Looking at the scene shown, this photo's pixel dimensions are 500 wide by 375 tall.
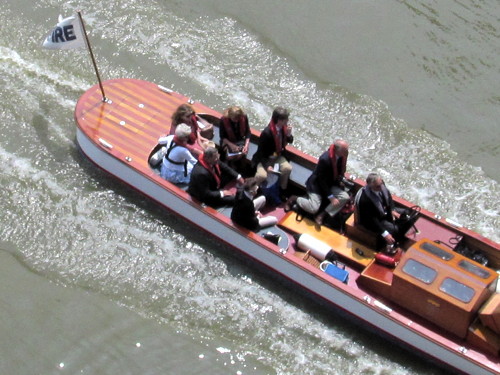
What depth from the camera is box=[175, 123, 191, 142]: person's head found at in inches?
358

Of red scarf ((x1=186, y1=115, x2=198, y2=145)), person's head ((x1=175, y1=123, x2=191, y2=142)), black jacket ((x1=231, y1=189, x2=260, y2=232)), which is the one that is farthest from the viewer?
red scarf ((x1=186, y1=115, x2=198, y2=145))

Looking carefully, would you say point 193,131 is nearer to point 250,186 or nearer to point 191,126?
point 191,126

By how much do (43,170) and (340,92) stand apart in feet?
17.2

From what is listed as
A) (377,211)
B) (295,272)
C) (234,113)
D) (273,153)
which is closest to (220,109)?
(234,113)

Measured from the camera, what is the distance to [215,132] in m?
10.2

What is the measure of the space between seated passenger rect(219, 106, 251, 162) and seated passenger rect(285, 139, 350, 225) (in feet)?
3.63

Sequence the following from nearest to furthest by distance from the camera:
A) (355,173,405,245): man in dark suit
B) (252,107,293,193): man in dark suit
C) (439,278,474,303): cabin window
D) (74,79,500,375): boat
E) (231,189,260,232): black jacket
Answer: (439,278,474,303): cabin window, (74,79,500,375): boat, (355,173,405,245): man in dark suit, (231,189,260,232): black jacket, (252,107,293,193): man in dark suit

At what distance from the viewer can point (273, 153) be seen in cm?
943

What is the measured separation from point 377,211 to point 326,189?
0.83 meters

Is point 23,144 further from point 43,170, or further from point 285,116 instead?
point 285,116

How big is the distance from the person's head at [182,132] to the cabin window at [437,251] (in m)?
3.40

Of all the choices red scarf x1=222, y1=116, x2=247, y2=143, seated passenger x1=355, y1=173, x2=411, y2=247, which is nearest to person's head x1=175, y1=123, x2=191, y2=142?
red scarf x1=222, y1=116, x2=247, y2=143

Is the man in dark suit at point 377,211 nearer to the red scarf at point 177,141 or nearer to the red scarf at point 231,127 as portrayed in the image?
the red scarf at point 231,127

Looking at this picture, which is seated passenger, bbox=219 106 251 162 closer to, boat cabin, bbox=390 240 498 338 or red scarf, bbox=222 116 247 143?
red scarf, bbox=222 116 247 143
